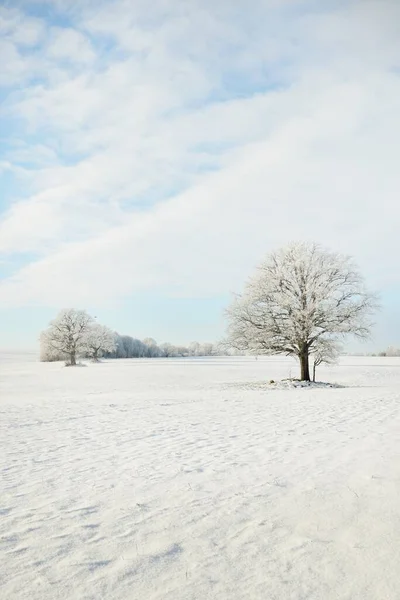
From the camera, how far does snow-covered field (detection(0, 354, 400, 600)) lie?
3572 mm

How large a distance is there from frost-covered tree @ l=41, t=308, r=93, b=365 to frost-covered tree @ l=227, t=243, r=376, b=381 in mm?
47088

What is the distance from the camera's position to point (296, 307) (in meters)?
27.5

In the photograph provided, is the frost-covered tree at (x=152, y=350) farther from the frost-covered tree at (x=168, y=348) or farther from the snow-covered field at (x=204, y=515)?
the snow-covered field at (x=204, y=515)

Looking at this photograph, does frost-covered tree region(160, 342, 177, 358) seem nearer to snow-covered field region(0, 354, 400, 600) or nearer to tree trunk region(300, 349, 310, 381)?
tree trunk region(300, 349, 310, 381)

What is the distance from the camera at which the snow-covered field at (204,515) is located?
11.7 ft

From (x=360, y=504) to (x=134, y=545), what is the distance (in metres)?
3.08

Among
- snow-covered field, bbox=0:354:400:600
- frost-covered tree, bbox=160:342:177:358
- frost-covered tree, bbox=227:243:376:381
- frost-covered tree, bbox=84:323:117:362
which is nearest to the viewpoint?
snow-covered field, bbox=0:354:400:600

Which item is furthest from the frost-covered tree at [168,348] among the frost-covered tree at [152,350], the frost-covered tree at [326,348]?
the frost-covered tree at [326,348]

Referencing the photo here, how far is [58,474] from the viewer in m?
7.02

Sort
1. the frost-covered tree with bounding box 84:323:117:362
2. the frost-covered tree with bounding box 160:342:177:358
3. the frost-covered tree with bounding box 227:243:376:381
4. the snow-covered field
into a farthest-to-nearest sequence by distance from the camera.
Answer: the frost-covered tree with bounding box 160:342:177:358 < the frost-covered tree with bounding box 84:323:117:362 < the frost-covered tree with bounding box 227:243:376:381 < the snow-covered field

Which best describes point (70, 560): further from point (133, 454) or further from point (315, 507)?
point (133, 454)

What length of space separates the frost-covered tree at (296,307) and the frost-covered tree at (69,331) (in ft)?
154

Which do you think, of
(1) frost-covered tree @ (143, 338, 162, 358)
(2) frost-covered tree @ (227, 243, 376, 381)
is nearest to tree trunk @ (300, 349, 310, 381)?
(2) frost-covered tree @ (227, 243, 376, 381)

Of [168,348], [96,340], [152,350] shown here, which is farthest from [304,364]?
[168,348]
